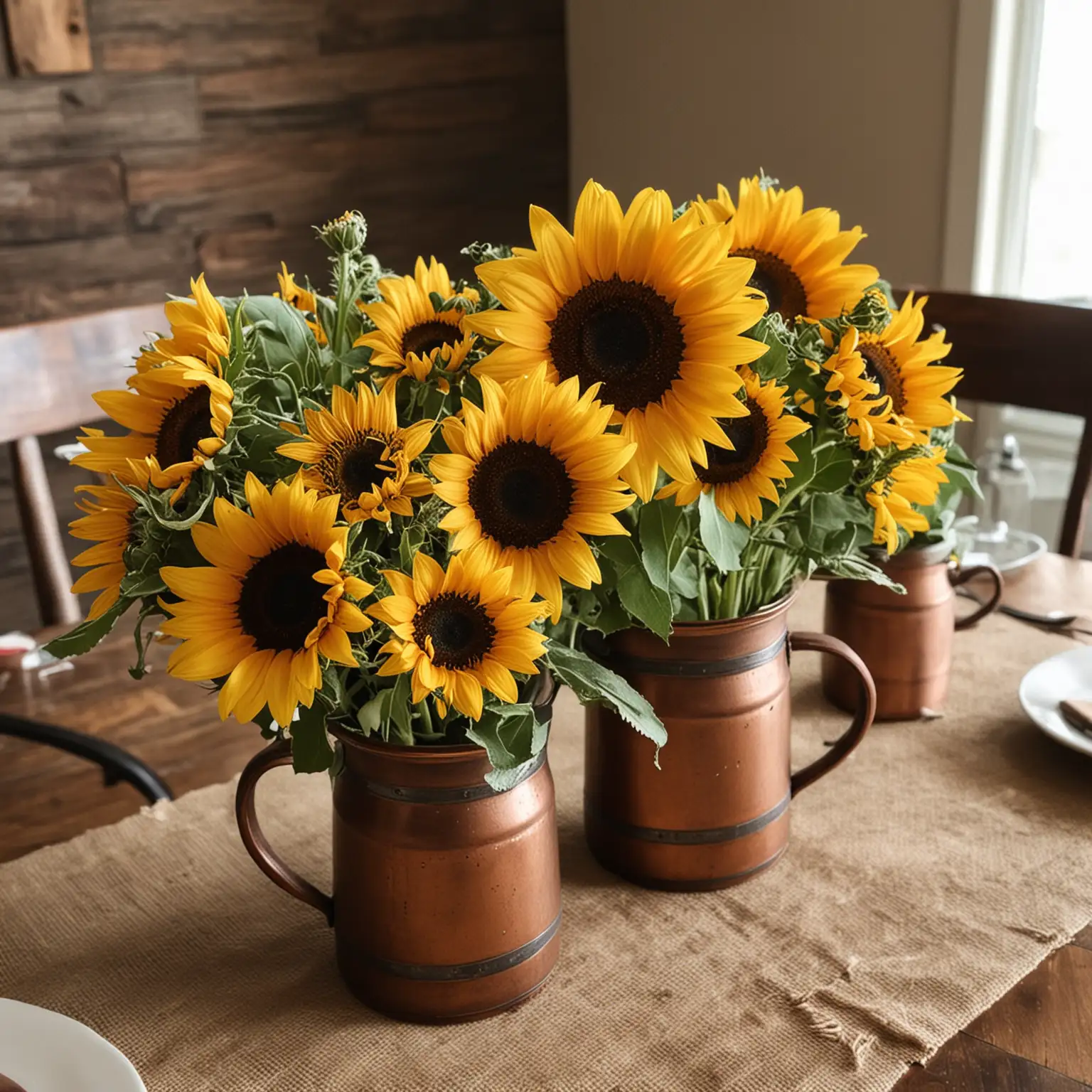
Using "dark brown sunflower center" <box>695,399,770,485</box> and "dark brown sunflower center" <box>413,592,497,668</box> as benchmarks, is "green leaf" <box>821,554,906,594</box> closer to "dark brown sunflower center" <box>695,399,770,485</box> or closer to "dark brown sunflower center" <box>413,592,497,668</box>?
"dark brown sunflower center" <box>695,399,770,485</box>

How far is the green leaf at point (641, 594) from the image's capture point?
2.36 feet

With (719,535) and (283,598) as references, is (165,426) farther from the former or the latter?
(719,535)

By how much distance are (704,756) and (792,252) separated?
32 centimetres

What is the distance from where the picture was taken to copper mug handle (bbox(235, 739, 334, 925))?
2.43ft

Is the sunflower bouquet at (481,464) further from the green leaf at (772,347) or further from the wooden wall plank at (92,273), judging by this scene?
the wooden wall plank at (92,273)

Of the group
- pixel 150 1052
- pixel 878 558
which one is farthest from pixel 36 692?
pixel 878 558

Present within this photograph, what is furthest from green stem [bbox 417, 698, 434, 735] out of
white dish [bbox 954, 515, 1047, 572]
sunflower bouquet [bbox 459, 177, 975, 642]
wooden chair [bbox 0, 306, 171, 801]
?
wooden chair [bbox 0, 306, 171, 801]

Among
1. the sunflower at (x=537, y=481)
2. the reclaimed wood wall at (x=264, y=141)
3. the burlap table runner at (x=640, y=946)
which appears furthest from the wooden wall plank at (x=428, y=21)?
the sunflower at (x=537, y=481)

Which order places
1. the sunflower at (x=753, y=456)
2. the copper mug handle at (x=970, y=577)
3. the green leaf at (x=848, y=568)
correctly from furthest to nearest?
the copper mug handle at (x=970, y=577)
the green leaf at (x=848, y=568)
the sunflower at (x=753, y=456)

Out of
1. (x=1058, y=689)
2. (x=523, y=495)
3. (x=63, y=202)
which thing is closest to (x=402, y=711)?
(x=523, y=495)

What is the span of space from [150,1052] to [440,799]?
0.76ft

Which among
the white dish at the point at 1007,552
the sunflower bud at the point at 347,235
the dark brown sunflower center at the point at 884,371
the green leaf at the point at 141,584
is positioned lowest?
the white dish at the point at 1007,552

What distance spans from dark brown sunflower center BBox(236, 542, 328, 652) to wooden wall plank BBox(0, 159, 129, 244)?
2.12 metres

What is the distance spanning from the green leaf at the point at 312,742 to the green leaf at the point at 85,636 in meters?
0.11
